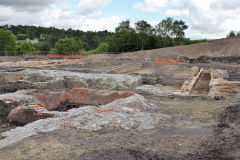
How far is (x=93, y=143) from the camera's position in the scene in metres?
3.94

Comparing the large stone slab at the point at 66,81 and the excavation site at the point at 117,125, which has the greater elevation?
the large stone slab at the point at 66,81

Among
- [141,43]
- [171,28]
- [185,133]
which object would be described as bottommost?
[185,133]

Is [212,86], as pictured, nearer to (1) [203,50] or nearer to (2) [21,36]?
(1) [203,50]

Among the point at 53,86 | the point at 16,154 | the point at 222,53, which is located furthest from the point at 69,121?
Result: the point at 222,53

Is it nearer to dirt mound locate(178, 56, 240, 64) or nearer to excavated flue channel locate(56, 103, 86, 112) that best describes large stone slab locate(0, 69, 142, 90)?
excavated flue channel locate(56, 103, 86, 112)

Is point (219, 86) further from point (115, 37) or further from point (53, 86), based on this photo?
point (115, 37)

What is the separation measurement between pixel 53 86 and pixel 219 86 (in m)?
7.01

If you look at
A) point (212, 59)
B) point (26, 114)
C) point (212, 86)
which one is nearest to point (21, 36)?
point (212, 59)

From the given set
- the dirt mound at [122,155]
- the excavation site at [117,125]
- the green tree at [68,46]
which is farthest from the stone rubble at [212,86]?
the green tree at [68,46]

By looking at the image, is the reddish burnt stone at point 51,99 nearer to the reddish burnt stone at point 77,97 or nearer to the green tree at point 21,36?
the reddish burnt stone at point 77,97

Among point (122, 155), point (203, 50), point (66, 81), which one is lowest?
point (122, 155)

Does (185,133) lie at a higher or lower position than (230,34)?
lower

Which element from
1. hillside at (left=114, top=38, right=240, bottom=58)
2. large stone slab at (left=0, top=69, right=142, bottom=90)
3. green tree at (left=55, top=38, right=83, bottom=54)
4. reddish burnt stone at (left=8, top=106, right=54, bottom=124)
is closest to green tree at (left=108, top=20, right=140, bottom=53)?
hillside at (left=114, top=38, right=240, bottom=58)

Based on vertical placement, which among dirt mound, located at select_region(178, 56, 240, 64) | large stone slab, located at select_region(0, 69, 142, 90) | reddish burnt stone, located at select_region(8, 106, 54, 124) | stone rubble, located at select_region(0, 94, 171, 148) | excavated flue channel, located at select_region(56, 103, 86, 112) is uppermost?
dirt mound, located at select_region(178, 56, 240, 64)
